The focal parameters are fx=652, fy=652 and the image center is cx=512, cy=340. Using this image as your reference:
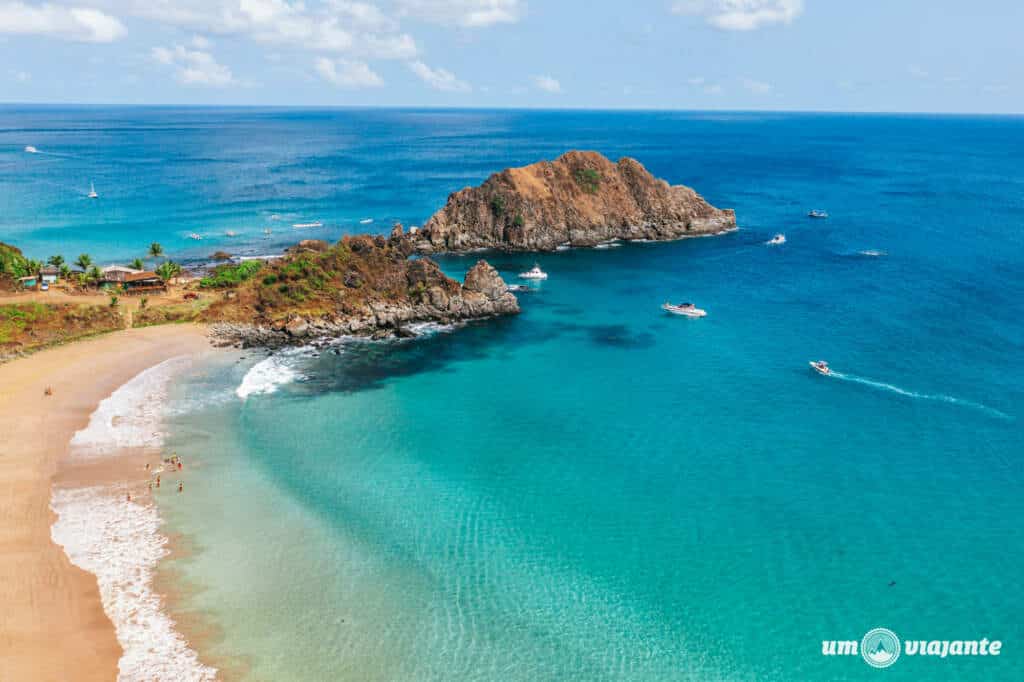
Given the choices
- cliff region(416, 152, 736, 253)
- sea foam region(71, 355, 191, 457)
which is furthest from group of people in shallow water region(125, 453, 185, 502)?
cliff region(416, 152, 736, 253)

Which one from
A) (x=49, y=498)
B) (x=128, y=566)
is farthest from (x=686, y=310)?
(x=49, y=498)

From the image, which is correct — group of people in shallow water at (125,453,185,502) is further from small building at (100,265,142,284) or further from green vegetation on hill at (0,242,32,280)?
green vegetation on hill at (0,242,32,280)

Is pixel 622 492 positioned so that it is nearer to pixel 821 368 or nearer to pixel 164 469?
pixel 821 368

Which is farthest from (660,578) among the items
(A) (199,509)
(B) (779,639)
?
(A) (199,509)

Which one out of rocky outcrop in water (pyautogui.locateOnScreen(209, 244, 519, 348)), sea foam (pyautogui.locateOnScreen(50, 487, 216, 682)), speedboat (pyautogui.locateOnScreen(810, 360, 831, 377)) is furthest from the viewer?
rocky outcrop in water (pyautogui.locateOnScreen(209, 244, 519, 348))

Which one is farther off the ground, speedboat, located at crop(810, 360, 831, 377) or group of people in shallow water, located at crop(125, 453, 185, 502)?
speedboat, located at crop(810, 360, 831, 377)
